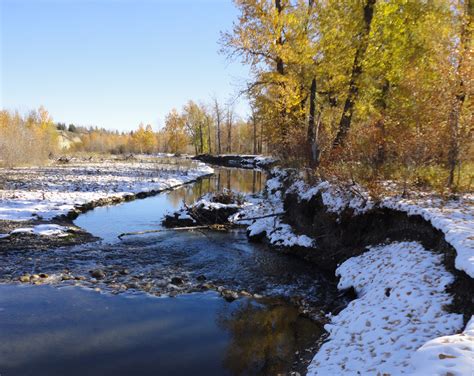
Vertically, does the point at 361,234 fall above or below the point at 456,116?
below

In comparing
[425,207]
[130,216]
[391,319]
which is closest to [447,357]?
[391,319]

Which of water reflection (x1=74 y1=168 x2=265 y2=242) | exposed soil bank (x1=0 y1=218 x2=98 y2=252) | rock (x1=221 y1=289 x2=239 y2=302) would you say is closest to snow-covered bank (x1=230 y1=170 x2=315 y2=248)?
rock (x1=221 y1=289 x2=239 y2=302)

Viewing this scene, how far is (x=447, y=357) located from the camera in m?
3.53

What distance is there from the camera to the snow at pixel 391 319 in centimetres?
481

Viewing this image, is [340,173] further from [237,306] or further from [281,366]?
[281,366]

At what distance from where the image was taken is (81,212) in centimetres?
1705

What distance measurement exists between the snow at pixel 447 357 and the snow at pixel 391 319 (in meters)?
0.12

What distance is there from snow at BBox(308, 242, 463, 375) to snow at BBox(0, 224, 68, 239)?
33.2 ft

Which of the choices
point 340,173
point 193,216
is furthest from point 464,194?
point 193,216

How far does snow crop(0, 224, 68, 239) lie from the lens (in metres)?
11.8

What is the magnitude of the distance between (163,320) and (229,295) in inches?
Answer: 73.0

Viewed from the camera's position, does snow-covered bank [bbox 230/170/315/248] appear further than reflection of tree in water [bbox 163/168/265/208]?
No

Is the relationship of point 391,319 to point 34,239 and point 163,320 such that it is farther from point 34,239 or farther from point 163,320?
point 34,239

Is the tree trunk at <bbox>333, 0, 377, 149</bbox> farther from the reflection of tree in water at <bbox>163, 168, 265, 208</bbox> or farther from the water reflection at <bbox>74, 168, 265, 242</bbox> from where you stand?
the reflection of tree in water at <bbox>163, 168, 265, 208</bbox>
